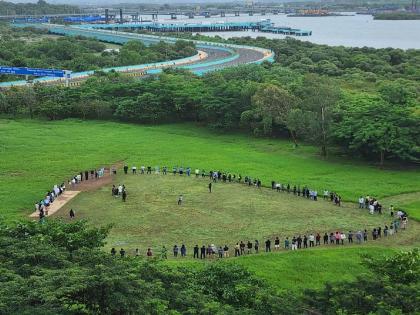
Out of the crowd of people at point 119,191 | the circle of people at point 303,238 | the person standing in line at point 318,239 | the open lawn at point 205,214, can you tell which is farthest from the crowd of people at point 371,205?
the crowd of people at point 119,191

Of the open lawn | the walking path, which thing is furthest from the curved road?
the open lawn

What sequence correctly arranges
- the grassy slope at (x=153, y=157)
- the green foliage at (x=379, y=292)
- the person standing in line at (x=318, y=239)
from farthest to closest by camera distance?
the grassy slope at (x=153, y=157) → the person standing in line at (x=318, y=239) → the green foliage at (x=379, y=292)

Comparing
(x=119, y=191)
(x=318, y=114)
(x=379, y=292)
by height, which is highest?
(x=379, y=292)

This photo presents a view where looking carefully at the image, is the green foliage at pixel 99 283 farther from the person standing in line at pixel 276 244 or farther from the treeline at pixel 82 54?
the treeline at pixel 82 54

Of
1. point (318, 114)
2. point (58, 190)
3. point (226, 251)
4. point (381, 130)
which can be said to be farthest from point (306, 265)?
point (318, 114)

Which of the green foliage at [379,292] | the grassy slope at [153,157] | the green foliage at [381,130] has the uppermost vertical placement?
the green foliage at [379,292]

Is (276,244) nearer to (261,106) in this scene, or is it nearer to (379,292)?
(379,292)

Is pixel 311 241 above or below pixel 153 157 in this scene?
above
